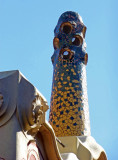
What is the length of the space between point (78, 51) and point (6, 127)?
8.36 metres

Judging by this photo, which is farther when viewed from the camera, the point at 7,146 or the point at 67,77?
the point at 67,77

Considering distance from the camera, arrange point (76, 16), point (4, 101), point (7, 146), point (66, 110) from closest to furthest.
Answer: point (7, 146) < point (4, 101) < point (66, 110) < point (76, 16)

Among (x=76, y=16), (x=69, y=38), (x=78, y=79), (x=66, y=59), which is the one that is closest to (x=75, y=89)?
(x=78, y=79)

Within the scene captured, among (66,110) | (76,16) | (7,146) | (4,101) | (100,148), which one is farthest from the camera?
(76,16)

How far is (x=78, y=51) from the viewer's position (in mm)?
12359

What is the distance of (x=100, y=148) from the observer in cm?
1013

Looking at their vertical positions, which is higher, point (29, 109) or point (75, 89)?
point (75, 89)

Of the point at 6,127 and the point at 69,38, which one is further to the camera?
the point at 69,38

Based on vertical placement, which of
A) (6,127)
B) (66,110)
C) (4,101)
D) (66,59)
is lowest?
(6,127)

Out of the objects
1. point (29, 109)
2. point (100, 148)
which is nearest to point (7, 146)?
point (29, 109)

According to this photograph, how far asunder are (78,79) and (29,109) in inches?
299

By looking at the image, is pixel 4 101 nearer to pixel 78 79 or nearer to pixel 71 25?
pixel 78 79

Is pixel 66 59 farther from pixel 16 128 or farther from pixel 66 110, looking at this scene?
pixel 16 128

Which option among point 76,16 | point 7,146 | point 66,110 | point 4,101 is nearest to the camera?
point 7,146
